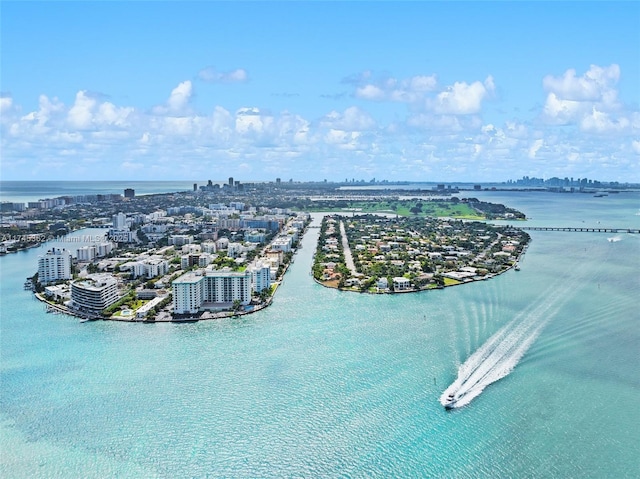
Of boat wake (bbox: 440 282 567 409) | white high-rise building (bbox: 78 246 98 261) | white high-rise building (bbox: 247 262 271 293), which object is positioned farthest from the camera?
white high-rise building (bbox: 78 246 98 261)

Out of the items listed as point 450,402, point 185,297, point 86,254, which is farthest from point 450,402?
point 86,254

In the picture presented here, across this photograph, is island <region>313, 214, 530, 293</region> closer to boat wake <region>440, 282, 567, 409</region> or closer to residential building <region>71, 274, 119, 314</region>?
boat wake <region>440, 282, 567, 409</region>

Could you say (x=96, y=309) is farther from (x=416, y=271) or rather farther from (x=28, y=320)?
(x=416, y=271)

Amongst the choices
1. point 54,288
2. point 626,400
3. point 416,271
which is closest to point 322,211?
point 416,271

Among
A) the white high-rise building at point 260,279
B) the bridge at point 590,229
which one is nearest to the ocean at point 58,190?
the white high-rise building at point 260,279

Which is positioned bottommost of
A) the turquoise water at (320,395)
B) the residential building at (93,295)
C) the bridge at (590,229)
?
the turquoise water at (320,395)

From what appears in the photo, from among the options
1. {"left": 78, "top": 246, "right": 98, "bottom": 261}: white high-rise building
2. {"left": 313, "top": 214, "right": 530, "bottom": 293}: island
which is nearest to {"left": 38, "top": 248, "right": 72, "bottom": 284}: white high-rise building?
{"left": 78, "top": 246, "right": 98, "bottom": 261}: white high-rise building

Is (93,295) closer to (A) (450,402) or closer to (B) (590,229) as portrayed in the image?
(A) (450,402)

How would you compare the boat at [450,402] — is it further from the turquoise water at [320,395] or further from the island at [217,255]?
the island at [217,255]
